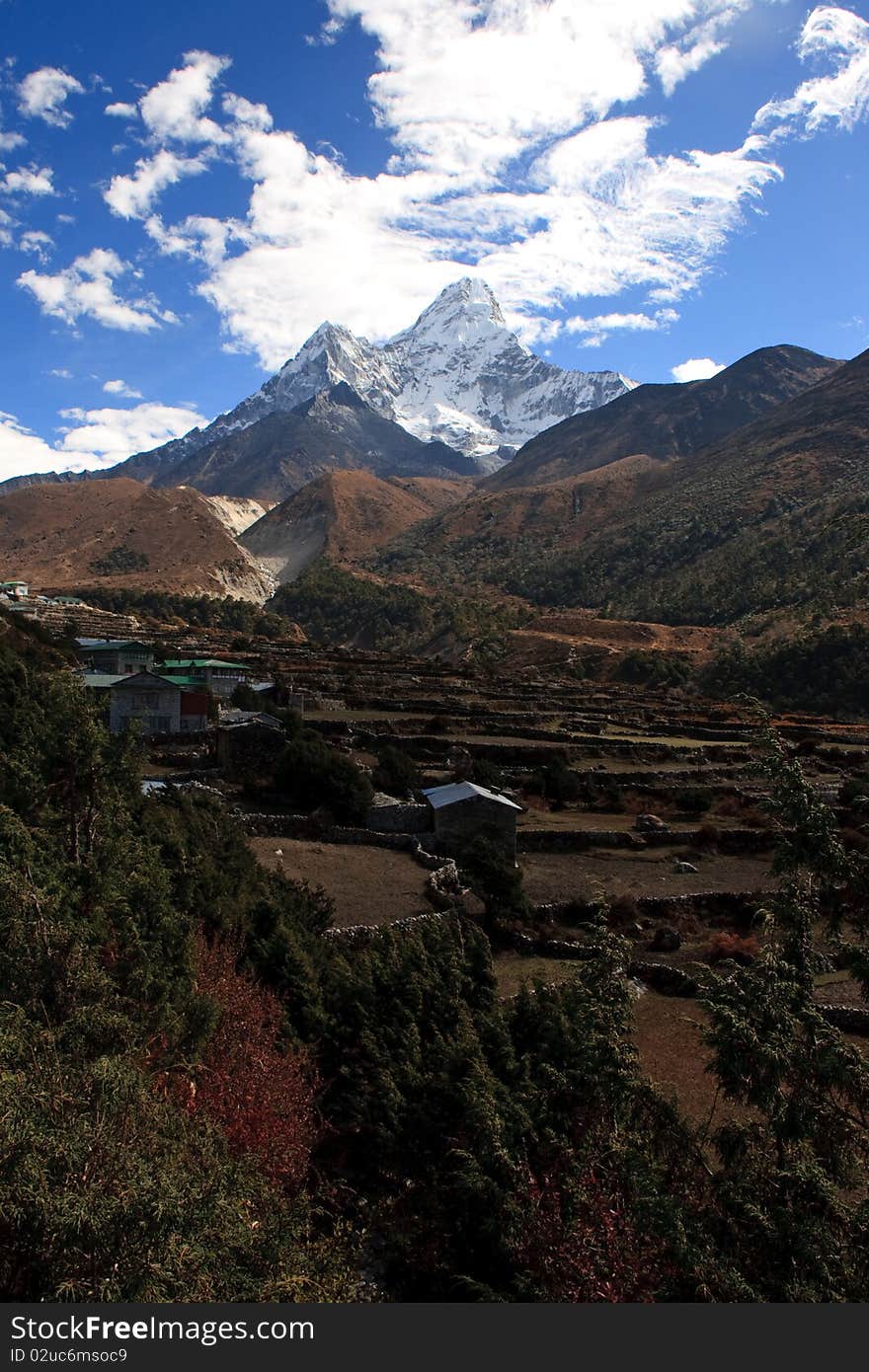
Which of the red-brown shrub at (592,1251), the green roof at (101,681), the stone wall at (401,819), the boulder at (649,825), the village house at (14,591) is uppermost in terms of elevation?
the village house at (14,591)

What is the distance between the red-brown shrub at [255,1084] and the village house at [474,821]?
12545 millimetres

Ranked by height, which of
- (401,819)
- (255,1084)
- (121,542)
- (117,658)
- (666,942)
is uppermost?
(121,542)

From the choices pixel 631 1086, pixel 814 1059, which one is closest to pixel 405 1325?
pixel 814 1059

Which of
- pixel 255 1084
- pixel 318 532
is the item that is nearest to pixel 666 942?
pixel 255 1084

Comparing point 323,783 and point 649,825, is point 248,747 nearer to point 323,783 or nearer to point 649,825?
point 323,783

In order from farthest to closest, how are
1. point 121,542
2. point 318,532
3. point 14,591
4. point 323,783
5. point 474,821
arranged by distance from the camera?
point 318,532 → point 121,542 → point 14,591 → point 323,783 → point 474,821

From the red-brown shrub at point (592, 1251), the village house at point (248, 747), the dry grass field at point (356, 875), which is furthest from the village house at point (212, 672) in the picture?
the red-brown shrub at point (592, 1251)

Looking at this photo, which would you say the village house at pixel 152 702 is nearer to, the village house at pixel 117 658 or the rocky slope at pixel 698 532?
the village house at pixel 117 658

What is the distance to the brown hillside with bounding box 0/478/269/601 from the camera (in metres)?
141

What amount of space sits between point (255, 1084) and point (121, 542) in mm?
163520

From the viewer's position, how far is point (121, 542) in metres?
160

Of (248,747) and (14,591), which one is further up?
(14,591)

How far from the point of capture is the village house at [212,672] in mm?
46562

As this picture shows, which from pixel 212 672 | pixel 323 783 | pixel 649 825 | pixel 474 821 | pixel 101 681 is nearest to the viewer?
pixel 474 821
